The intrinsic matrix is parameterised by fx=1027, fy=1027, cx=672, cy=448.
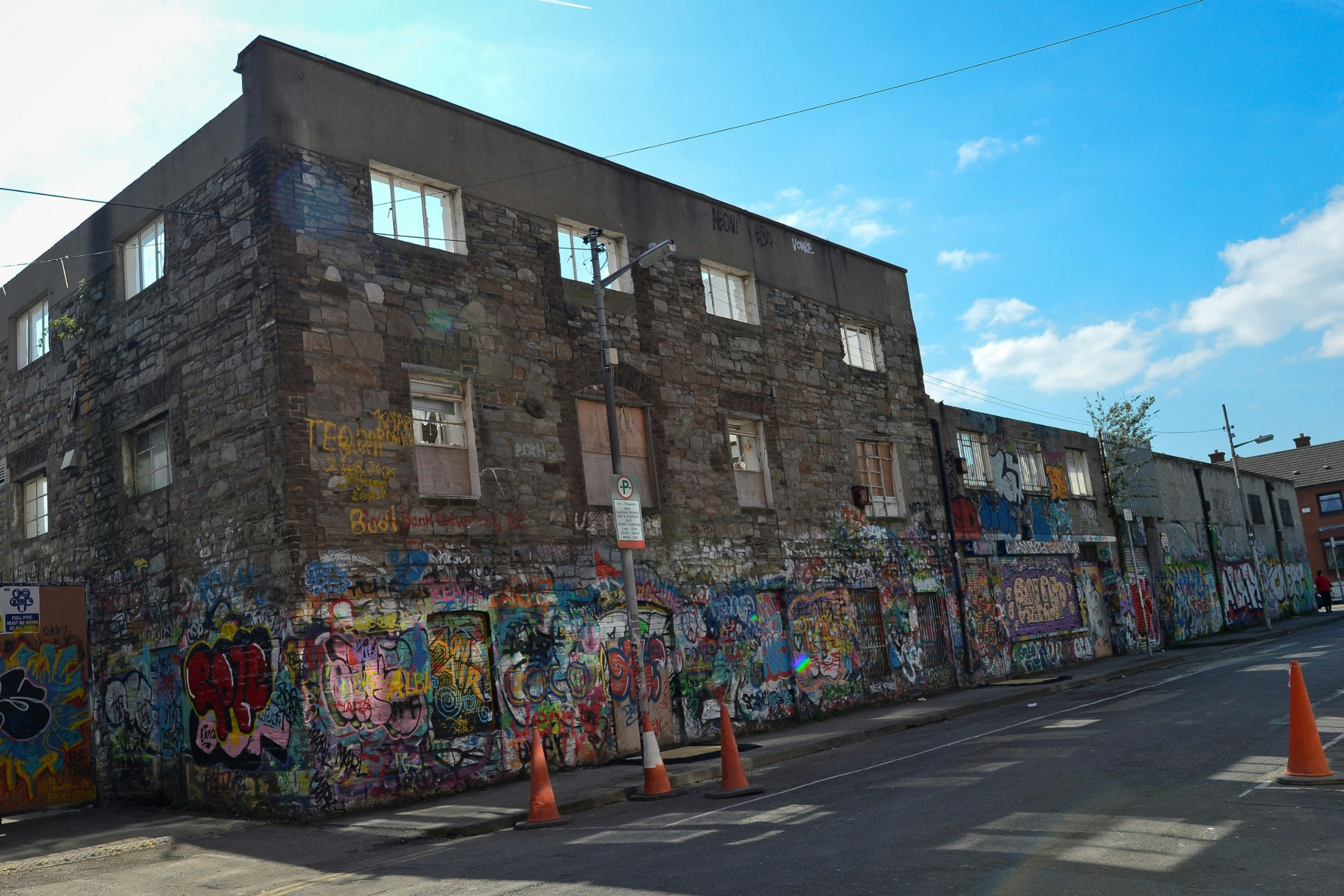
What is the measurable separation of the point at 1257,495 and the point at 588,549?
38.4 m

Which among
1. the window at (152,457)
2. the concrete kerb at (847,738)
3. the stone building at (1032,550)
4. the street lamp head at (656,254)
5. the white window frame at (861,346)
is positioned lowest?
the concrete kerb at (847,738)

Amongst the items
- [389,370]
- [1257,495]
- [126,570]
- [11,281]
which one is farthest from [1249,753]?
[1257,495]

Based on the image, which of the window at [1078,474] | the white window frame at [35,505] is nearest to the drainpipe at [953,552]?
the window at [1078,474]

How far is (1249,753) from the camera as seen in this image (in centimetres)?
954

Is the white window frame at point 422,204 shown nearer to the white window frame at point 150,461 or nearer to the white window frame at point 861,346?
the white window frame at point 150,461

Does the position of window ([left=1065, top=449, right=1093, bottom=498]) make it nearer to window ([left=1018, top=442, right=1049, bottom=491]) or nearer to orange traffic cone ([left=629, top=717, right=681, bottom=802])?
window ([left=1018, top=442, right=1049, bottom=491])

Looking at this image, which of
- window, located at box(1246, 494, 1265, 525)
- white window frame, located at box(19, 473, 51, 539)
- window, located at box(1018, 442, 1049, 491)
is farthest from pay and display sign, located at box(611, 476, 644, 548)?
window, located at box(1246, 494, 1265, 525)

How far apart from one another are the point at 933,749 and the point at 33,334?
1633cm

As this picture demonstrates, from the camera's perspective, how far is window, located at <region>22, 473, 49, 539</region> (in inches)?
687

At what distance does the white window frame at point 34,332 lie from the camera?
17406mm

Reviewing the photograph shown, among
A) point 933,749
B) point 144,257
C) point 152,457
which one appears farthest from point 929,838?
point 144,257

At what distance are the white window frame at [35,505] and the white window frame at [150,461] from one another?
9.50ft

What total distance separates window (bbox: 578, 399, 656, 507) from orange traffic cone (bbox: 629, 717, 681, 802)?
15.9 feet

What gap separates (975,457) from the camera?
2484 cm
